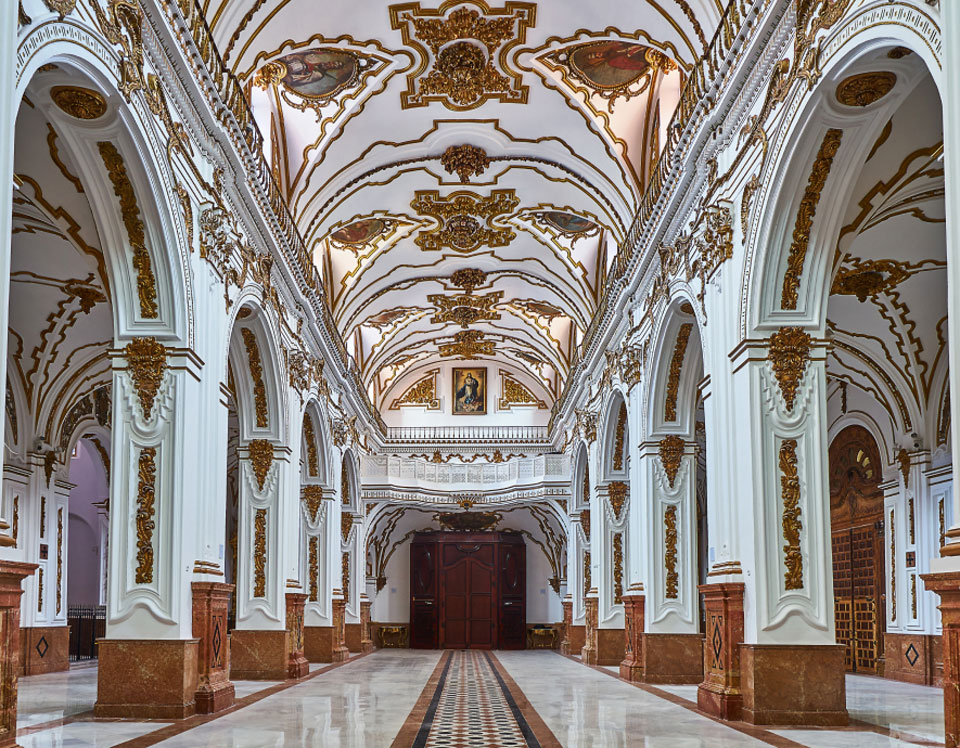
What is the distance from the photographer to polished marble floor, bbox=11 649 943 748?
9.19 meters

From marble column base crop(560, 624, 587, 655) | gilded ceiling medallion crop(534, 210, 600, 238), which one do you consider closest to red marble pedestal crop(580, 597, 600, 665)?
marble column base crop(560, 624, 587, 655)

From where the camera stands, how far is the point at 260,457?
17.1 metres

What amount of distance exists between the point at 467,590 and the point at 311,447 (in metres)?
14.7

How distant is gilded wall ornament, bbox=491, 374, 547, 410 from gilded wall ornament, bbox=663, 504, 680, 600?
19304 millimetres

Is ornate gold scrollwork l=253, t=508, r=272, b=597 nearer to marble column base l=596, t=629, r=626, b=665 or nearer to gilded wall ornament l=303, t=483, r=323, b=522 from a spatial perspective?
gilded wall ornament l=303, t=483, r=323, b=522

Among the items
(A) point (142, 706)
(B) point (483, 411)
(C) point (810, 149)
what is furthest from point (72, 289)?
(B) point (483, 411)

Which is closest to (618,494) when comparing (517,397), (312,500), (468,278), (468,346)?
(312,500)

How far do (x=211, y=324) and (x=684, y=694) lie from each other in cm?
745

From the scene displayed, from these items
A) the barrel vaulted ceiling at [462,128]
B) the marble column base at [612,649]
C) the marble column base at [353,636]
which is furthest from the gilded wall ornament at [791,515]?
the marble column base at [353,636]

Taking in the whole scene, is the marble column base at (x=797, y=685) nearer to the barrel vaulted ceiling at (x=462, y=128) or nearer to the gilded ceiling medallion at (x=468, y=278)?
the barrel vaulted ceiling at (x=462, y=128)

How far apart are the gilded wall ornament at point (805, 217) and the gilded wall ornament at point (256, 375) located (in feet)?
26.6

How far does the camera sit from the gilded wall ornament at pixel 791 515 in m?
10.5

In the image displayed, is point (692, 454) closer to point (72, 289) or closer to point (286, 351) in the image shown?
point (286, 351)

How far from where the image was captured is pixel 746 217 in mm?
11023
